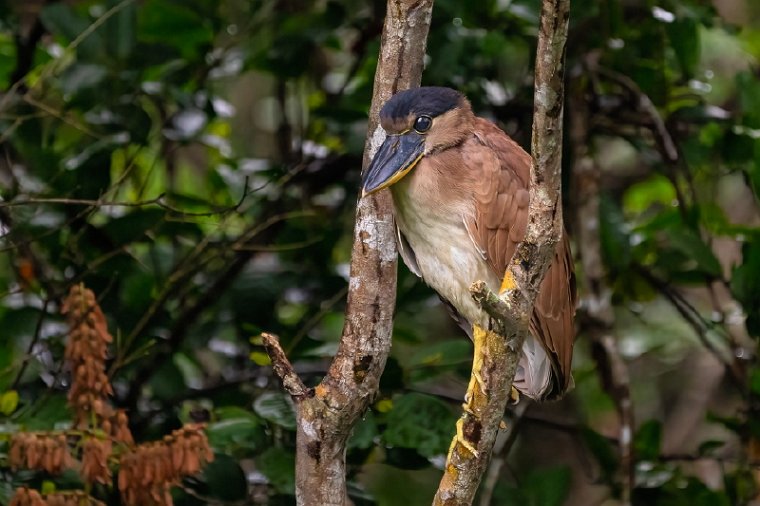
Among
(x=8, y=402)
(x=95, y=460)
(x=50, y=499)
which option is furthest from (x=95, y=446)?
(x=8, y=402)

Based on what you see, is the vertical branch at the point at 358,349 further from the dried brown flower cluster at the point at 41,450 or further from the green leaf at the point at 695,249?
the green leaf at the point at 695,249

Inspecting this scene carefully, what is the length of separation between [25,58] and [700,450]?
7.51 feet

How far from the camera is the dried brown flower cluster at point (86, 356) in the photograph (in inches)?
91.8

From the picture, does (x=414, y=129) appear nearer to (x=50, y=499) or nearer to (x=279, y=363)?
(x=279, y=363)

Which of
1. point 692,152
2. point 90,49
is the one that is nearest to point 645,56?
point 692,152

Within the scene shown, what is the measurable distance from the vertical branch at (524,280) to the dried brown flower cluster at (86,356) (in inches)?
30.9

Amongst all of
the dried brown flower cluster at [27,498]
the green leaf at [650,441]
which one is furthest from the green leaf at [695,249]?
the dried brown flower cluster at [27,498]

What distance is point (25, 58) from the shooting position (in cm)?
336

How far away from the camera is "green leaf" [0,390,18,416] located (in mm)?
Result: 2598

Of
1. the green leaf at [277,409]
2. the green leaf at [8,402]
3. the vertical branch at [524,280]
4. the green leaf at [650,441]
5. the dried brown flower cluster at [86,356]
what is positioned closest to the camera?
the vertical branch at [524,280]

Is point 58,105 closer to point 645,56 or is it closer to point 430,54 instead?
point 430,54

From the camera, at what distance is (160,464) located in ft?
7.43

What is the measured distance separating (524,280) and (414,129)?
25.3 inches

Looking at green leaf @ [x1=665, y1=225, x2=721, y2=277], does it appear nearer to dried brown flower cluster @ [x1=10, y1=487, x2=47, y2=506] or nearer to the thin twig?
the thin twig
